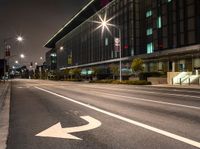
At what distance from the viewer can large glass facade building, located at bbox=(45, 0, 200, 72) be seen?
196 ft

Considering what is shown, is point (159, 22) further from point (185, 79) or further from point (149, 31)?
point (185, 79)

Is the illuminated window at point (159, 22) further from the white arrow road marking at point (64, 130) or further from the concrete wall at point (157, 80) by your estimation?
the white arrow road marking at point (64, 130)

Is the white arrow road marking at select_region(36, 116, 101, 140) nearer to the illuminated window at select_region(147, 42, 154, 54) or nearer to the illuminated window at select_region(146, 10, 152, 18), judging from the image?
the illuminated window at select_region(147, 42, 154, 54)

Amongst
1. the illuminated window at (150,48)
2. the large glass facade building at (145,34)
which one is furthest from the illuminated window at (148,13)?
the illuminated window at (150,48)

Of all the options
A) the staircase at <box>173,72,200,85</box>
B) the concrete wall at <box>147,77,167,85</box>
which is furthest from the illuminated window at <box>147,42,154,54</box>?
the staircase at <box>173,72,200,85</box>

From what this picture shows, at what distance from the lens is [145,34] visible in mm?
78000

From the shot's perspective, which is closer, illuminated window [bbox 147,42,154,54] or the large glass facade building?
the large glass facade building

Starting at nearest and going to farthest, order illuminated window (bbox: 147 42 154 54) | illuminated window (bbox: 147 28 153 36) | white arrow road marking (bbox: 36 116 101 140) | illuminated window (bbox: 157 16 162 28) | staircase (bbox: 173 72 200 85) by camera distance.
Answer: white arrow road marking (bbox: 36 116 101 140) → staircase (bbox: 173 72 200 85) → illuminated window (bbox: 157 16 162 28) → illuminated window (bbox: 147 42 154 54) → illuminated window (bbox: 147 28 153 36)

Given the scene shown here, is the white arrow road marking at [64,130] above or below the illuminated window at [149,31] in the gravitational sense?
below

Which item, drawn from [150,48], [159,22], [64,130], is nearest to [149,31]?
[150,48]

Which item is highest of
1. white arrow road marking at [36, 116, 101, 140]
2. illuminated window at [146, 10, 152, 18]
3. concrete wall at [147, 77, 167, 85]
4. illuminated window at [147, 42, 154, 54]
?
A: illuminated window at [146, 10, 152, 18]

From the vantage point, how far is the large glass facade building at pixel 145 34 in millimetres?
59781

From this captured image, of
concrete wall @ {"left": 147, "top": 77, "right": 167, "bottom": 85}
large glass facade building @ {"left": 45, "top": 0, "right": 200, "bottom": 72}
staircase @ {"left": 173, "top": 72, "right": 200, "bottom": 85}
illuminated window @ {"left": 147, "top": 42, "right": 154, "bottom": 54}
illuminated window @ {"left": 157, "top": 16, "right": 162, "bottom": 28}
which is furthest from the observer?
illuminated window @ {"left": 147, "top": 42, "right": 154, "bottom": 54}

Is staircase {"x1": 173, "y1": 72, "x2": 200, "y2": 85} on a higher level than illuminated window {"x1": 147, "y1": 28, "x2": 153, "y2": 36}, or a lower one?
lower
